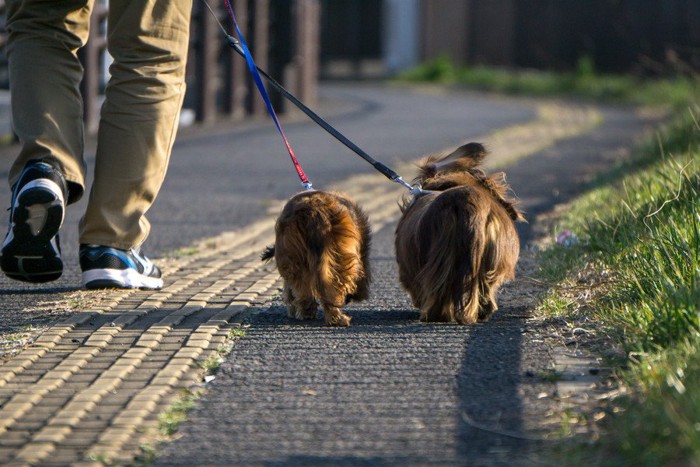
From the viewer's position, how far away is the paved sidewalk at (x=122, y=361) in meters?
2.72

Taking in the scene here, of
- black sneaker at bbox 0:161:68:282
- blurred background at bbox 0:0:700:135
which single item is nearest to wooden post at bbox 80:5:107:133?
blurred background at bbox 0:0:700:135

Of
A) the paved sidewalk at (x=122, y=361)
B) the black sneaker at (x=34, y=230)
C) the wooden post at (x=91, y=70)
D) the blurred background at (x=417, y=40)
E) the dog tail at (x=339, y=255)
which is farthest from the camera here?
the blurred background at (x=417, y=40)

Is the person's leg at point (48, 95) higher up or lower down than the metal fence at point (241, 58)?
higher up

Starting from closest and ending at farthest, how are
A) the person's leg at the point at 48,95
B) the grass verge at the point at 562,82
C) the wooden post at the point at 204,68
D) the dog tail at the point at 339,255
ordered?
the dog tail at the point at 339,255 < the person's leg at the point at 48,95 < the wooden post at the point at 204,68 < the grass verge at the point at 562,82

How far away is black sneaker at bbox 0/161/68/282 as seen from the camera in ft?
12.9

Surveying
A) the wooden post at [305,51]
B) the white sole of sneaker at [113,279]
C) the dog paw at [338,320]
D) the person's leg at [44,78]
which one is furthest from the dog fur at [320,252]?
the wooden post at [305,51]

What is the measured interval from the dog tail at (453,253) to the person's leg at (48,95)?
132cm

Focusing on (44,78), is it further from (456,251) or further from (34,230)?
(456,251)

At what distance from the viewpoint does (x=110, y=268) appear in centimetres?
433

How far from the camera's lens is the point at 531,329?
3811 mm

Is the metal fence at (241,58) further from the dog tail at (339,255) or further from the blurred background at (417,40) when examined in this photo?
the dog tail at (339,255)

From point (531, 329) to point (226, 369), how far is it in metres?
1.09

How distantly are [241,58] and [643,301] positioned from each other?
9.64 m

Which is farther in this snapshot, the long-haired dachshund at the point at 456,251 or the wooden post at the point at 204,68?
the wooden post at the point at 204,68
